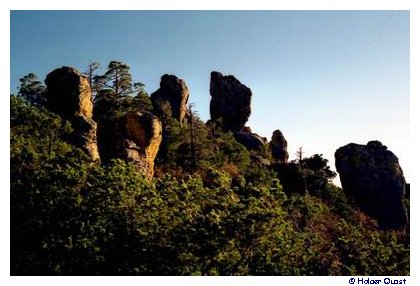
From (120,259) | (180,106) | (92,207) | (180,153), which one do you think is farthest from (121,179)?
(180,106)

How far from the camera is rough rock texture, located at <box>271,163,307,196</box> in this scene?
134 ft

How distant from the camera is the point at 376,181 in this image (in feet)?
144

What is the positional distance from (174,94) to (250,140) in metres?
9.63

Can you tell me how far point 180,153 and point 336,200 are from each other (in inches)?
588

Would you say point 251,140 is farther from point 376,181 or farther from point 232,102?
point 376,181

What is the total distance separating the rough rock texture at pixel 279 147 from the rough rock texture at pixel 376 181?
8.30 metres

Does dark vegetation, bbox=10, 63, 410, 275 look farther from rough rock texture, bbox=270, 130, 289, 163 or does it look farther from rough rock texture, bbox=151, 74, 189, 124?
rough rock texture, bbox=270, 130, 289, 163

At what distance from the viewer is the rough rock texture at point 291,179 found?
134ft

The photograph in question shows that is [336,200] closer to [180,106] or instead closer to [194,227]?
[180,106]

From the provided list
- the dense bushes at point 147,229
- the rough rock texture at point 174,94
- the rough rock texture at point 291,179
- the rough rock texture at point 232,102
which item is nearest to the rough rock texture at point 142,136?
A: the rough rock texture at point 174,94

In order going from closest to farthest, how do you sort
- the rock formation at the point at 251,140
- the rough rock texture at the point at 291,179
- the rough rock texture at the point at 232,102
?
the rough rock texture at the point at 291,179, the rock formation at the point at 251,140, the rough rock texture at the point at 232,102

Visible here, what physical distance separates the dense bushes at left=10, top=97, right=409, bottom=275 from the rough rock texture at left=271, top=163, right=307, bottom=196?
2129cm

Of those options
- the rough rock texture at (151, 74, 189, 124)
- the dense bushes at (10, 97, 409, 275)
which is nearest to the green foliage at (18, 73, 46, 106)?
the rough rock texture at (151, 74, 189, 124)

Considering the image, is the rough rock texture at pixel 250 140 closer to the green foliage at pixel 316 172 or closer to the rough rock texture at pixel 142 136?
the green foliage at pixel 316 172
